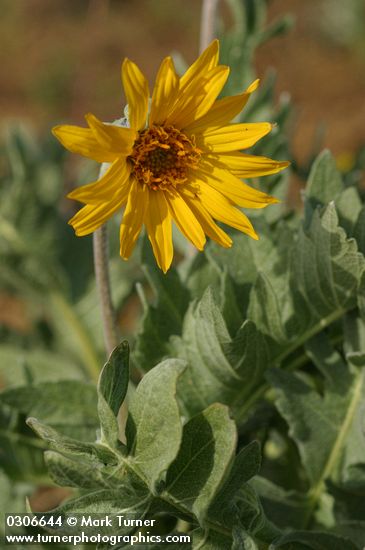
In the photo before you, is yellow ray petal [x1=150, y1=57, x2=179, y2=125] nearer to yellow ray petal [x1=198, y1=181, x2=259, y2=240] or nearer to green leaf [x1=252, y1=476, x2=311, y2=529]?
yellow ray petal [x1=198, y1=181, x2=259, y2=240]

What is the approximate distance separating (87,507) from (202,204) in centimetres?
64

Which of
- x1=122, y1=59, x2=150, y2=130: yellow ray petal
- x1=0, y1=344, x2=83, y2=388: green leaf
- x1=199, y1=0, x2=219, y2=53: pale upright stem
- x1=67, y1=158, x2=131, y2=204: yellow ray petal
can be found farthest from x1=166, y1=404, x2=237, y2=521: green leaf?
x1=199, y1=0, x2=219, y2=53: pale upright stem

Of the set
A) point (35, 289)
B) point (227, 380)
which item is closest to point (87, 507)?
point (227, 380)

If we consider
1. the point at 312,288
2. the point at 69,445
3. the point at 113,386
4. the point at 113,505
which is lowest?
the point at 113,505

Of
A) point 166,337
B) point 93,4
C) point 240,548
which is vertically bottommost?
point 240,548

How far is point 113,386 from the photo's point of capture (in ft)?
4.99

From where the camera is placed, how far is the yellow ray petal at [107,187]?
1.48 metres

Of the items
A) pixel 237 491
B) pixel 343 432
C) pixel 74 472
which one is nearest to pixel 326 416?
pixel 343 432

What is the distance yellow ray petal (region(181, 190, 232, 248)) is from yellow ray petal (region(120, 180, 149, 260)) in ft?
0.32

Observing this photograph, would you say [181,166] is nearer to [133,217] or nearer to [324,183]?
[133,217]

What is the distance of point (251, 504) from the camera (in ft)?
5.21

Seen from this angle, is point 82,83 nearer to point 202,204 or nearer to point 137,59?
point 137,59

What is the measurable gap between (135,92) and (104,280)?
0.46 meters

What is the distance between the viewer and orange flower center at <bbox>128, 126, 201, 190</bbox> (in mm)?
1658
